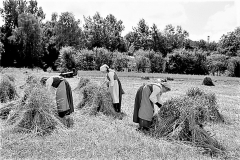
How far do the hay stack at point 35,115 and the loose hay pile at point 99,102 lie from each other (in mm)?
1710

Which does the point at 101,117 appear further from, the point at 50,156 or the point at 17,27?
the point at 17,27

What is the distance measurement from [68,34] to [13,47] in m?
11.6

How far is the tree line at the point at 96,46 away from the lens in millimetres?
31219

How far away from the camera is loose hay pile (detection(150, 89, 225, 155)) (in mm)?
5043

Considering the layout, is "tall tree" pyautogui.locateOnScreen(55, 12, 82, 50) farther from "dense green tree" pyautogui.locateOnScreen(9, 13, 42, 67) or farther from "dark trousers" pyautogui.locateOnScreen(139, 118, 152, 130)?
"dark trousers" pyautogui.locateOnScreen(139, 118, 152, 130)

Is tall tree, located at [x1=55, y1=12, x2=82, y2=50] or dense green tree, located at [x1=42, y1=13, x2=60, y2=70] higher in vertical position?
tall tree, located at [x1=55, y1=12, x2=82, y2=50]

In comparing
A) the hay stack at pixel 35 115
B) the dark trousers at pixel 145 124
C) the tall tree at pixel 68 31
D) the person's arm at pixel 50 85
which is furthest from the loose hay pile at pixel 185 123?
the tall tree at pixel 68 31

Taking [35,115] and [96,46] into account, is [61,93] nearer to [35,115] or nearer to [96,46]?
[35,115]

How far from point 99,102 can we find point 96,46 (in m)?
40.1

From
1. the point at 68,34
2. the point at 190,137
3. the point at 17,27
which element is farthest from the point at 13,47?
the point at 190,137

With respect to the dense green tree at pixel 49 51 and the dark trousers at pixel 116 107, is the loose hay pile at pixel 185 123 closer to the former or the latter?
the dark trousers at pixel 116 107

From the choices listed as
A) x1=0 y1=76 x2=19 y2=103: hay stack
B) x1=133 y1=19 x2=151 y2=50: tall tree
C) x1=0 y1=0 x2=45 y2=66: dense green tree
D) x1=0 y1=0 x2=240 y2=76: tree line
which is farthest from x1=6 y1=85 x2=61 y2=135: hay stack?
x1=133 y1=19 x2=151 y2=50: tall tree

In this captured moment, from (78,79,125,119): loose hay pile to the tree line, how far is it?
22614 mm

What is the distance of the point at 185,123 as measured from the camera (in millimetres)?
5301
